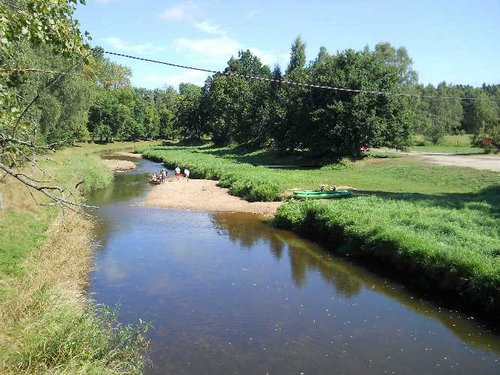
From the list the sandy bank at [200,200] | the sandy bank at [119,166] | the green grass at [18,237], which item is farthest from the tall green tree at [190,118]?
the green grass at [18,237]

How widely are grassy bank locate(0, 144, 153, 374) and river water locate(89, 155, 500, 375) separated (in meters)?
A: 1.14

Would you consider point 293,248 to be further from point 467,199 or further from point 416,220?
point 467,199

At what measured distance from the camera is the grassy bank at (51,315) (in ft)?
31.3

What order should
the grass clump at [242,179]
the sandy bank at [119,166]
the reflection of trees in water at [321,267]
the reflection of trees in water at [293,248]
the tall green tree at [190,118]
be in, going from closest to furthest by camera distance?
the reflection of trees in water at [321,267] < the reflection of trees in water at [293,248] < the grass clump at [242,179] < the sandy bank at [119,166] < the tall green tree at [190,118]

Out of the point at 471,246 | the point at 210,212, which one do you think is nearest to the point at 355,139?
the point at 210,212

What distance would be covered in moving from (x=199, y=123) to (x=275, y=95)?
3687cm

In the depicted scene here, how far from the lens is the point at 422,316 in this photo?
49.9ft

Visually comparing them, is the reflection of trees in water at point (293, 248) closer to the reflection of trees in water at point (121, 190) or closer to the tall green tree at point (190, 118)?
the reflection of trees in water at point (121, 190)

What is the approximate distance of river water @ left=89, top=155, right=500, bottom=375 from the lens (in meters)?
12.2

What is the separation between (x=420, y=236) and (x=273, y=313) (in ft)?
23.5

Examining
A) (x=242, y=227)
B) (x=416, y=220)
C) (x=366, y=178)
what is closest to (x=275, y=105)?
(x=366, y=178)

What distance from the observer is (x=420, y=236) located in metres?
18.9

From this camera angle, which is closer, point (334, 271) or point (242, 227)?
point (334, 271)

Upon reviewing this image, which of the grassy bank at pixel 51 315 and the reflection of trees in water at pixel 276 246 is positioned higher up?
the grassy bank at pixel 51 315
